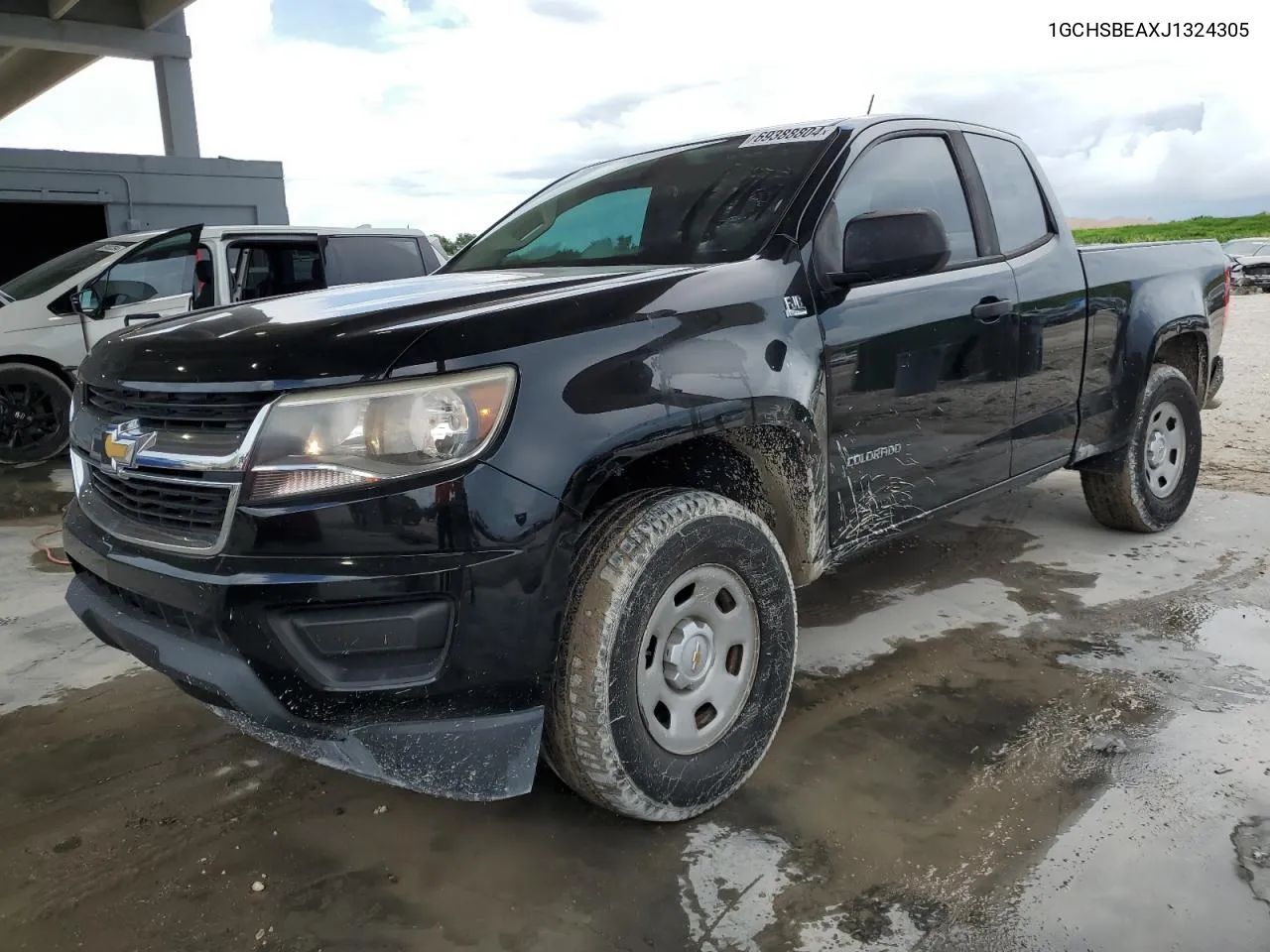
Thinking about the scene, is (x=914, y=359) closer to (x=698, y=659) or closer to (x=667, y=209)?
(x=667, y=209)

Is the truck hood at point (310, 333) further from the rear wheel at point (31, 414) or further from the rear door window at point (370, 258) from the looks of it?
the rear wheel at point (31, 414)

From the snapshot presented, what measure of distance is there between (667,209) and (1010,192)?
1.51 m

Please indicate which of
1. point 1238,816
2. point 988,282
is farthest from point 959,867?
point 988,282

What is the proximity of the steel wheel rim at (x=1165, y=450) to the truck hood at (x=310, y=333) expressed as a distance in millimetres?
3038

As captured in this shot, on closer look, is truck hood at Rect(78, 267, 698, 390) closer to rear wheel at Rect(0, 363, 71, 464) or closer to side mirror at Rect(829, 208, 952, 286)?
side mirror at Rect(829, 208, 952, 286)

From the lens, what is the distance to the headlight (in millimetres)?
1884

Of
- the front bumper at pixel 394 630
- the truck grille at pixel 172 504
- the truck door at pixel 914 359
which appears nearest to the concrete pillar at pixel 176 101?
the truck door at pixel 914 359

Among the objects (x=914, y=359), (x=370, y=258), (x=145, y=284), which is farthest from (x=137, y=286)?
(x=914, y=359)

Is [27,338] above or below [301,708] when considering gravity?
above

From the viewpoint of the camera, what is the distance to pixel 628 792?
218cm

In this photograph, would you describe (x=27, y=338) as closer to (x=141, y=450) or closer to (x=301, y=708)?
(x=141, y=450)

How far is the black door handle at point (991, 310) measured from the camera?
10.5 feet

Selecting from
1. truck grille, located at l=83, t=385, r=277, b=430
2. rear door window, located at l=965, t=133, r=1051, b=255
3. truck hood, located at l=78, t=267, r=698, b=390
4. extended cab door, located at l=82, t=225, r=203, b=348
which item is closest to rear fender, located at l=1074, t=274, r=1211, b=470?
rear door window, located at l=965, t=133, r=1051, b=255

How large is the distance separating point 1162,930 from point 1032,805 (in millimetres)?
472
